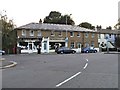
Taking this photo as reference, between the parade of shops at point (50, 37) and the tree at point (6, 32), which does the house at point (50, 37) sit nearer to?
the parade of shops at point (50, 37)

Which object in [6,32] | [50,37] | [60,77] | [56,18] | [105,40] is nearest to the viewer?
[60,77]

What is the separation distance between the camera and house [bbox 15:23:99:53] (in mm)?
71062

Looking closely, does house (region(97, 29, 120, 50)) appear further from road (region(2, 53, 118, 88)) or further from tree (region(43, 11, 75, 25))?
road (region(2, 53, 118, 88))

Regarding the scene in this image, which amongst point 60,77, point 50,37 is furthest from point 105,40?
point 60,77

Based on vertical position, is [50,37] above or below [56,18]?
below

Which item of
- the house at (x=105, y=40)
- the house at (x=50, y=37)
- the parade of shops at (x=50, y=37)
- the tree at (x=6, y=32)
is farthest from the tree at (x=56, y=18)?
the tree at (x=6, y=32)

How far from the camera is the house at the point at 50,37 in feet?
233

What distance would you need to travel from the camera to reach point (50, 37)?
74.8 metres

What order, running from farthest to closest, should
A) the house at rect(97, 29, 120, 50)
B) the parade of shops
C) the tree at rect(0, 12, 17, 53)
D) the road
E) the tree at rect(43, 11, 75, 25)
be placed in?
the tree at rect(43, 11, 75, 25) → the house at rect(97, 29, 120, 50) → the parade of shops → the tree at rect(0, 12, 17, 53) → the road

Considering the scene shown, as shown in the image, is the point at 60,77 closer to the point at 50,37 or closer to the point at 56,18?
the point at 50,37

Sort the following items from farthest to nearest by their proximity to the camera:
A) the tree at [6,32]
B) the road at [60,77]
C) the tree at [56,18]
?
the tree at [56,18] < the tree at [6,32] < the road at [60,77]

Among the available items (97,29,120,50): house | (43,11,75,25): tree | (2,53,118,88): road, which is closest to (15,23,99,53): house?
(97,29,120,50): house

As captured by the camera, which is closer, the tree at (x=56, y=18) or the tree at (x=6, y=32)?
the tree at (x=6, y=32)

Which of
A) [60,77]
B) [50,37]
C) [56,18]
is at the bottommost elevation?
[60,77]
